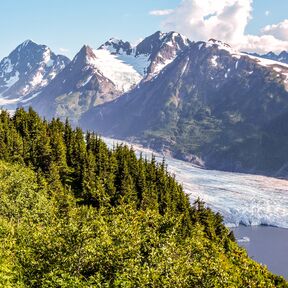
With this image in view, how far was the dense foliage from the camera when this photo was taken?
47.9m

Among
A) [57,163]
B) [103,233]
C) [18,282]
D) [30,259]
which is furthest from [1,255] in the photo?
[57,163]

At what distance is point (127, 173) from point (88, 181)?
13.6 metres

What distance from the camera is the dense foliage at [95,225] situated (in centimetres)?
4794

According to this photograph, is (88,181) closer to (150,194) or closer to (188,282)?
(150,194)

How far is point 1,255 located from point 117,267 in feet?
42.2

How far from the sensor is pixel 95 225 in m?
63.9

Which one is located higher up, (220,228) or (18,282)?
(18,282)

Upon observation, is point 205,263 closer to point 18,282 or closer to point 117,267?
point 117,267

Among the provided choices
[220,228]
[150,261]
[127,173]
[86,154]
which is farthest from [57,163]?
[150,261]

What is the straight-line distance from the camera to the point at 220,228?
14075 cm

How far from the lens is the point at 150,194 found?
129 meters

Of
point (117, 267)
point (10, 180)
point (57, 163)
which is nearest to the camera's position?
point (117, 267)

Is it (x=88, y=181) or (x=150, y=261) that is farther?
(x=88, y=181)

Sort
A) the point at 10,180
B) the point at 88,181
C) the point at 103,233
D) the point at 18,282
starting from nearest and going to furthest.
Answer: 1. the point at 18,282
2. the point at 103,233
3. the point at 10,180
4. the point at 88,181
